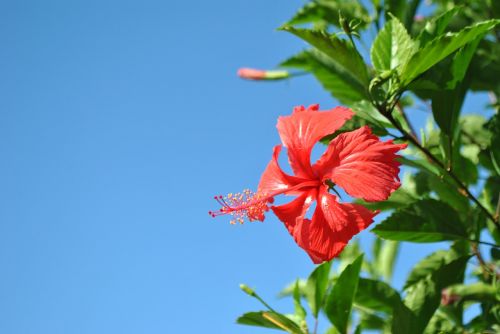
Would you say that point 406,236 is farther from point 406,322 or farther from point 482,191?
point 482,191

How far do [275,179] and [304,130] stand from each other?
0.21m

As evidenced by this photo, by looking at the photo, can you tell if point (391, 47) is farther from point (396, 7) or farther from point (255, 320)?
point (255, 320)

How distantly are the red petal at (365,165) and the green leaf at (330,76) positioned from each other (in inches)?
23.1

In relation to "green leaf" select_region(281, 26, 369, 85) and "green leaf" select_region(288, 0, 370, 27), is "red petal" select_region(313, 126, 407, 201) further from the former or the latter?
"green leaf" select_region(288, 0, 370, 27)

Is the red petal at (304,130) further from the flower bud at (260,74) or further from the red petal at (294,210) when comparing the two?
the flower bud at (260,74)

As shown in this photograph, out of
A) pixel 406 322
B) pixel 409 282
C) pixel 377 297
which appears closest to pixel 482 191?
pixel 409 282

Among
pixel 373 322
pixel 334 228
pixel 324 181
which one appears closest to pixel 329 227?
pixel 334 228

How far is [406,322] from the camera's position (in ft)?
6.19

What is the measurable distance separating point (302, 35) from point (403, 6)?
2.93 ft

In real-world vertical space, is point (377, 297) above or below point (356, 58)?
below

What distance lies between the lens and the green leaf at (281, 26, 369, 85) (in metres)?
1.79

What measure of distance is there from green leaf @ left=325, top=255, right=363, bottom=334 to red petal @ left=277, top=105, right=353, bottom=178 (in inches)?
15.1

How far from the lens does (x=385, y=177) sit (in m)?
1.58

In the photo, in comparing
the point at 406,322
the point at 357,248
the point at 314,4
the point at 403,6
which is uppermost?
the point at 314,4
